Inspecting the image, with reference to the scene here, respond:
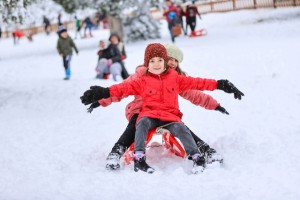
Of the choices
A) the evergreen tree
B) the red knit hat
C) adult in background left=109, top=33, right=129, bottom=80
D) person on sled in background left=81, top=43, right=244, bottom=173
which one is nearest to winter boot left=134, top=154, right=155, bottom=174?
person on sled in background left=81, top=43, right=244, bottom=173

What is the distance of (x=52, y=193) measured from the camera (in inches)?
170

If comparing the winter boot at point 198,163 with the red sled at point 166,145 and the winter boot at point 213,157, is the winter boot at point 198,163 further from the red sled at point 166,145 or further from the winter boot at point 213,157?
the red sled at point 166,145

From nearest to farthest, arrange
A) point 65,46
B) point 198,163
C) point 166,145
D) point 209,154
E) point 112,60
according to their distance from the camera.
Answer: point 198,163 < point 209,154 < point 166,145 < point 112,60 < point 65,46

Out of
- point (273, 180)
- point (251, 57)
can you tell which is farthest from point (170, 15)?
point (273, 180)

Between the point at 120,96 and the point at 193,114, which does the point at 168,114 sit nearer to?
the point at 120,96

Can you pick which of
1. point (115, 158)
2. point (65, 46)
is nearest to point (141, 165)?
point (115, 158)

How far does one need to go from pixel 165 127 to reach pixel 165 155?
1.56 feet

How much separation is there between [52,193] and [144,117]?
4.11 feet

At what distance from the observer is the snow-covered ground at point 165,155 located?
168 inches

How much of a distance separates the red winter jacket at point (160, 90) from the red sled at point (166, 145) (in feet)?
0.53

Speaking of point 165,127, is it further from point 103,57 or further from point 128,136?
point 103,57

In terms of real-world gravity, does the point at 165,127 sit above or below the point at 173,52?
below

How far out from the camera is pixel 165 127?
499 cm

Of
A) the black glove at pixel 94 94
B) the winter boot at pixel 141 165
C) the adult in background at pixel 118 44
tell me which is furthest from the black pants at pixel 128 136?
the adult in background at pixel 118 44
